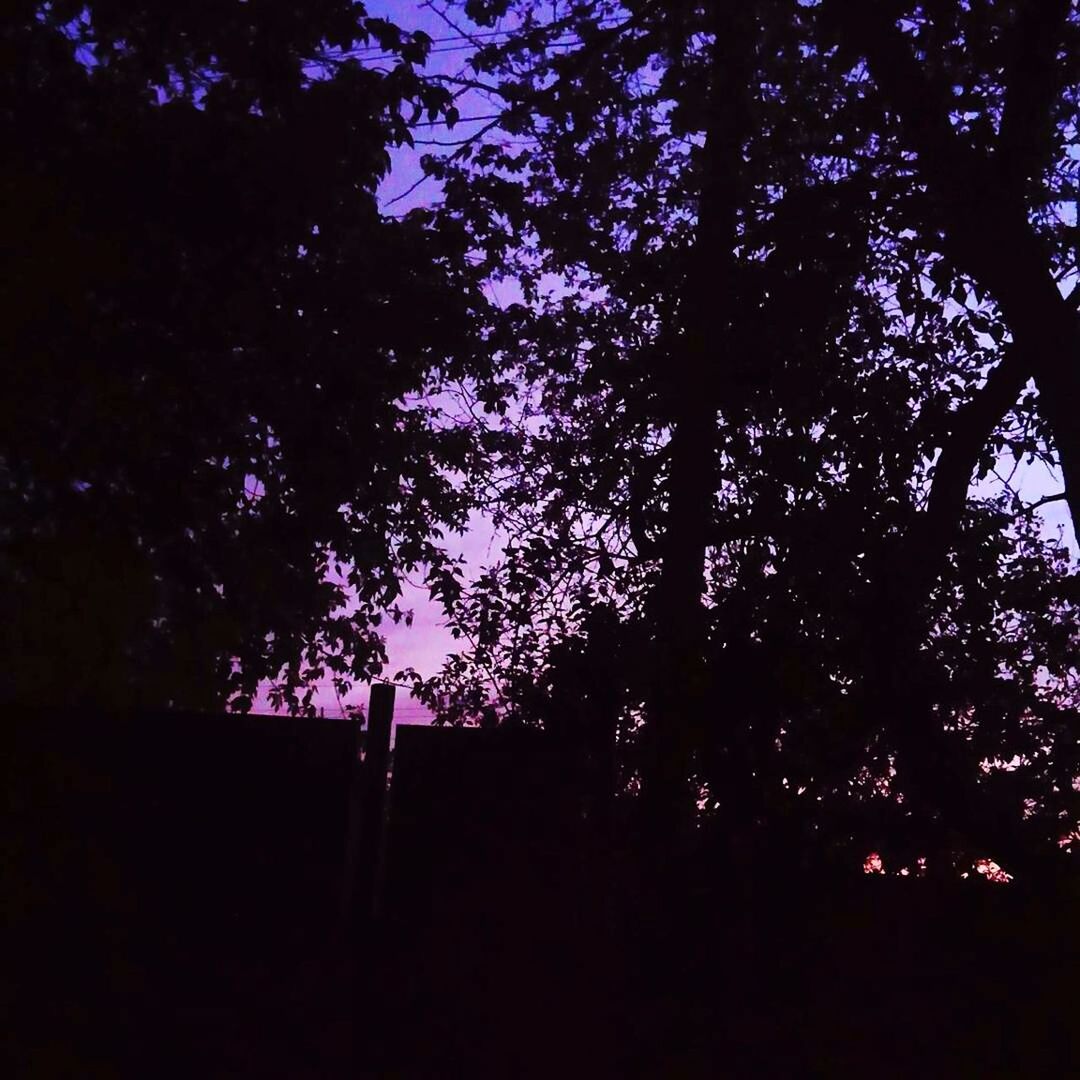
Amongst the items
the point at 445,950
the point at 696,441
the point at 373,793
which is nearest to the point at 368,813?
the point at 373,793

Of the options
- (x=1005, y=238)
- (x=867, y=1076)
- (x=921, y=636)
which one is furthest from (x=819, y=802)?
(x=1005, y=238)

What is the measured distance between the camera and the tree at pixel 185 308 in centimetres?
739

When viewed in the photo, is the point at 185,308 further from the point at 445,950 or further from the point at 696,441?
the point at 445,950

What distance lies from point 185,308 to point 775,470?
13.0ft

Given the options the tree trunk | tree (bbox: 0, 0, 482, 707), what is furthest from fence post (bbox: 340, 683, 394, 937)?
tree (bbox: 0, 0, 482, 707)

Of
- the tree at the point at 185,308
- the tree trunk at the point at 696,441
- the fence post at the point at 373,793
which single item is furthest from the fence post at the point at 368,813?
the tree at the point at 185,308

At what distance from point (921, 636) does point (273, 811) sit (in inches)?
168

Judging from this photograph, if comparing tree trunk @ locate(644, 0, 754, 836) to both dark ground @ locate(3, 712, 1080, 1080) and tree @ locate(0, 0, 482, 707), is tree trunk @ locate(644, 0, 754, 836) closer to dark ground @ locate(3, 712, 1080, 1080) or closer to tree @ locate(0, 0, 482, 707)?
dark ground @ locate(3, 712, 1080, 1080)

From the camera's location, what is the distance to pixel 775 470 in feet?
27.1

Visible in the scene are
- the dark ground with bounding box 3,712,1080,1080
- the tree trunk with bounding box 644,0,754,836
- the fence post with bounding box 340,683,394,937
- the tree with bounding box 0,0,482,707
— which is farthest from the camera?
the tree with bounding box 0,0,482,707

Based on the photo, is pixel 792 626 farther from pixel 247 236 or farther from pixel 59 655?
pixel 59 655

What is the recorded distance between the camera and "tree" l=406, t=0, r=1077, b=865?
6766 mm

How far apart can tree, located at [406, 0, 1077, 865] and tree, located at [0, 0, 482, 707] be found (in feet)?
3.97

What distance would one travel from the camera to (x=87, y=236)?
731 centimetres
